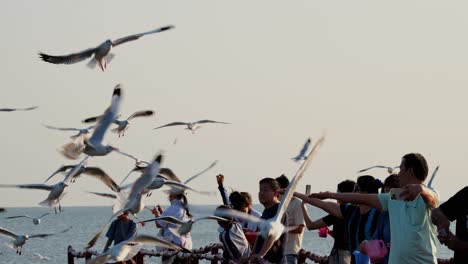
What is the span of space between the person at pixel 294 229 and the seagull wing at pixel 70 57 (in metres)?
3.98

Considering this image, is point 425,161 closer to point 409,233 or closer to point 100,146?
point 409,233

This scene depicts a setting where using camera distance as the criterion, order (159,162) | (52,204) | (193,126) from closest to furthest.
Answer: (159,162) → (52,204) → (193,126)

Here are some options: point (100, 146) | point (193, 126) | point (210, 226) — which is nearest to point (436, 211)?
point (100, 146)

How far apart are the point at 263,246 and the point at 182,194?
193 inches

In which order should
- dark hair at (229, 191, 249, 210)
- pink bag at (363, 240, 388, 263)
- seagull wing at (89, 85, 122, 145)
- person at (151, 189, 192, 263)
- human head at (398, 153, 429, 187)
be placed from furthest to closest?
1. seagull wing at (89, 85, 122, 145)
2. person at (151, 189, 192, 263)
3. dark hair at (229, 191, 249, 210)
4. pink bag at (363, 240, 388, 263)
5. human head at (398, 153, 429, 187)

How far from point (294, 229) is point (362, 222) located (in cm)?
151

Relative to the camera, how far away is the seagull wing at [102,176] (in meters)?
16.9

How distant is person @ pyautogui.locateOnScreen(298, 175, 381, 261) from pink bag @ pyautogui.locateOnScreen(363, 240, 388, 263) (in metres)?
0.50

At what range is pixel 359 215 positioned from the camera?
11.5m

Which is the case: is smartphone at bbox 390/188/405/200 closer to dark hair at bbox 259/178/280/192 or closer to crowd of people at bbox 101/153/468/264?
crowd of people at bbox 101/153/468/264

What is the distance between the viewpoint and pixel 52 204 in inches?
669

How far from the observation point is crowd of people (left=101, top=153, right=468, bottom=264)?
9.40 m

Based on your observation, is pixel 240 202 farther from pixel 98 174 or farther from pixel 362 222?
pixel 98 174

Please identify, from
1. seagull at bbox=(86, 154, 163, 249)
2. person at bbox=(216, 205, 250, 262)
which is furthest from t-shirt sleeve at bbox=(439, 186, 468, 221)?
seagull at bbox=(86, 154, 163, 249)
